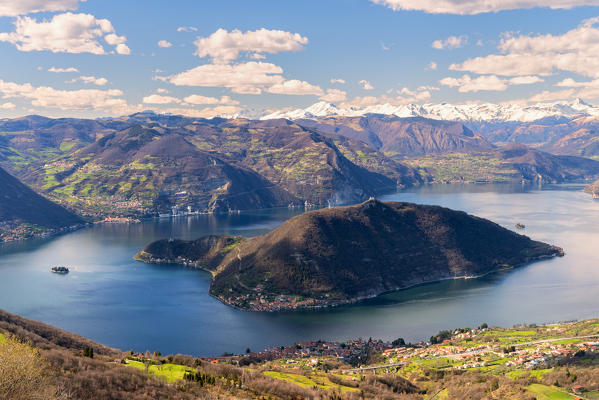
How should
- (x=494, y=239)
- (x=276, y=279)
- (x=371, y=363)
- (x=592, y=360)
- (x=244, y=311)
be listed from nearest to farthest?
1. (x=592, y=360)
2. (x=371, y=363)
3. (x=244, y=311)
4. (x=276, y=279)
5. (x=494, y=239)

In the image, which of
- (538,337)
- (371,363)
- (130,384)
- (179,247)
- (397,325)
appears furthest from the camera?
(179,247)

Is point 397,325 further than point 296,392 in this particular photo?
Yes

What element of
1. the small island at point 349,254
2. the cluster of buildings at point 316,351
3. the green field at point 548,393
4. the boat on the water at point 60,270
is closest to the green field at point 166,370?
the green field at point 548,393

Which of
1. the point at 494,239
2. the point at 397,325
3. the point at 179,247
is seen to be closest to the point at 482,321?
the point at 397,325

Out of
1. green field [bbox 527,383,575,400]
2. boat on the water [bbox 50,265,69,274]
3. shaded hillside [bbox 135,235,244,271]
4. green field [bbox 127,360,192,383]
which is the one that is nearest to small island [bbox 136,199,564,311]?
shaded hillside [bbox 135,235,244,271]

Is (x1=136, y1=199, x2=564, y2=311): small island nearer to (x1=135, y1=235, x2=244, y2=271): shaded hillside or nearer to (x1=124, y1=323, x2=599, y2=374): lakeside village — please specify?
(x1=135, y1=235, x2=244, y2=271): shaded hillside

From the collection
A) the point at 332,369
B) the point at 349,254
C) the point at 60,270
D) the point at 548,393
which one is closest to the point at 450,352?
the point at 332,369

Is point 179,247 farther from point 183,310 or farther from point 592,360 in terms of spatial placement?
point 592,360

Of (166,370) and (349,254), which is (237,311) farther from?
(166,370)
